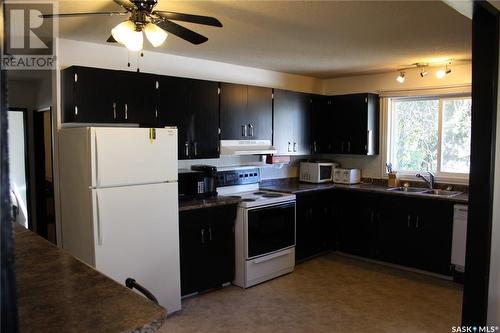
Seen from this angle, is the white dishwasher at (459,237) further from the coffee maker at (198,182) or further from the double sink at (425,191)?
the coffee maker at (198,182)

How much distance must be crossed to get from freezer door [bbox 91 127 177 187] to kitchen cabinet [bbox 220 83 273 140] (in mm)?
976

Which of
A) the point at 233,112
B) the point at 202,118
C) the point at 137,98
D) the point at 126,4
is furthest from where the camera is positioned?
the point at 233,112

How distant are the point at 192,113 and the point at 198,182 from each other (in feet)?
2.25

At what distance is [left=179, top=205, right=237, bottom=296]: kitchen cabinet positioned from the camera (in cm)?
354

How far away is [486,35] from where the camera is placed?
6.98ft

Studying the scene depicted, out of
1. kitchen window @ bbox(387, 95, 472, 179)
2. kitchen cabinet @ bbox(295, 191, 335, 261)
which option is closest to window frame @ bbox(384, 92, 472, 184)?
kitchen window @ bbox(387, 95, 472, 179)

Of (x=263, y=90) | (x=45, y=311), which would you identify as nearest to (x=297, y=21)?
(x=263, y=90)

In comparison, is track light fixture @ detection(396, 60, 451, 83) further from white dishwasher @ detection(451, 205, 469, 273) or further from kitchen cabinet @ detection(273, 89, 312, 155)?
white dishwasher @ detection(451, 205, 469, 273)

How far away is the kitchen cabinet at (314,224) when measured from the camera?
457cm

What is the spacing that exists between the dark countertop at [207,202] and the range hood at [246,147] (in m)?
0.48

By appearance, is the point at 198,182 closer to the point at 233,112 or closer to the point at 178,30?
the point at 233,112

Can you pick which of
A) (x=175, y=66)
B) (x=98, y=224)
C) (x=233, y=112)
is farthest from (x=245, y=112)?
(x=98, y=224)

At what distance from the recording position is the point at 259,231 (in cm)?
397

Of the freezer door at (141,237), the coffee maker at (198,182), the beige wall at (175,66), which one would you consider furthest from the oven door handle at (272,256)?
the beige wall at (175,66)
